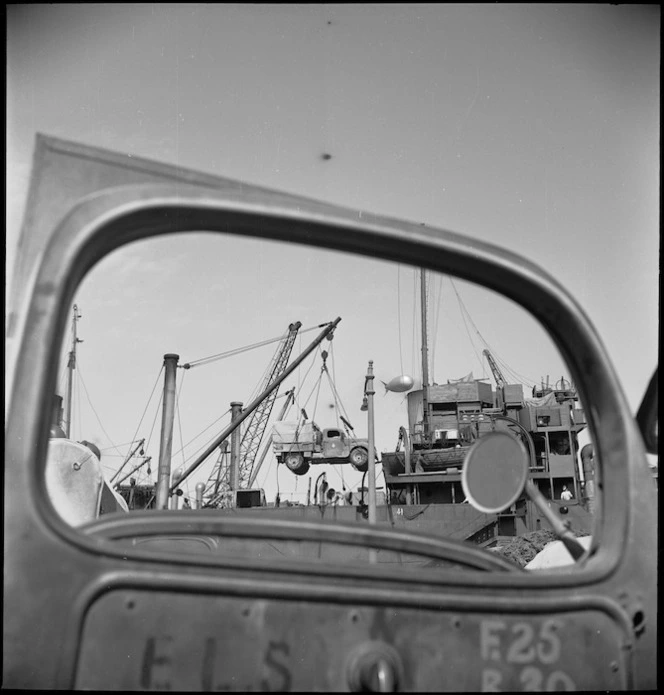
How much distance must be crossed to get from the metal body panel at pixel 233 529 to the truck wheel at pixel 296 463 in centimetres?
3064

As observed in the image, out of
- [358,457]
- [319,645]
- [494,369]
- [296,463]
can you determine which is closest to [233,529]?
[319,645]

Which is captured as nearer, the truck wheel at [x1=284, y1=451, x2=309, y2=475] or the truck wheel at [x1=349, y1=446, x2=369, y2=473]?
the truck wheel at [x1=349, y1=446, x2=369, y2=473]

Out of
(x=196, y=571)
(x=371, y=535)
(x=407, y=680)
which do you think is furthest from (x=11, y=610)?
(x=371, y=535)

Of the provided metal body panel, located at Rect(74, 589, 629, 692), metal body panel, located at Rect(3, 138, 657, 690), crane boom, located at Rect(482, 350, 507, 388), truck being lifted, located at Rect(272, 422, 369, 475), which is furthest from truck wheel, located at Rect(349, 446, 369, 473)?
metal body panel, located at Rect(74, 589, 629, 692)

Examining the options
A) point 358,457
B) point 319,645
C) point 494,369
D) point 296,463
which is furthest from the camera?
point 494,369

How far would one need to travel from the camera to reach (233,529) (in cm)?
163

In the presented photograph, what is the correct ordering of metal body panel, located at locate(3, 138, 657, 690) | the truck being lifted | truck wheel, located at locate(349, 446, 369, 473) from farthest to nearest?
the truck being lifted → truck wheel, located at locate(349, 446, 369, 473) → metal body panel, located at locate(3, 138, 657, 690)

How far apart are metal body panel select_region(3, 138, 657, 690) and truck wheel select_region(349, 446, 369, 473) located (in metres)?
29.3

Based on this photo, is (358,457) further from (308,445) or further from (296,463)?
(296,463)

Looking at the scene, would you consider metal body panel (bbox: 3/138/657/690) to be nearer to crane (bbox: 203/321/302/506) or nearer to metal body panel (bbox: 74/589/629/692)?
metal body panel (bbox: 74/589/629/692)

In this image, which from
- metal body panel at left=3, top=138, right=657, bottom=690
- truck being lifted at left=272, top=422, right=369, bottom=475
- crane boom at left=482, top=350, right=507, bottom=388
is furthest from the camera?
crane boom at left=482, top=350, right=507, bottom=388

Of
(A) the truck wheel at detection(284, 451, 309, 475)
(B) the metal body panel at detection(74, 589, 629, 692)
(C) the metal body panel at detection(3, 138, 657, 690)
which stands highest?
(C) the metal body panel at detection(3, 138, 657, 690)

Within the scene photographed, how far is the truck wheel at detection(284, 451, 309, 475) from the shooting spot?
32.0 metres

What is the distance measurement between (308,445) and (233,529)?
31039mm
